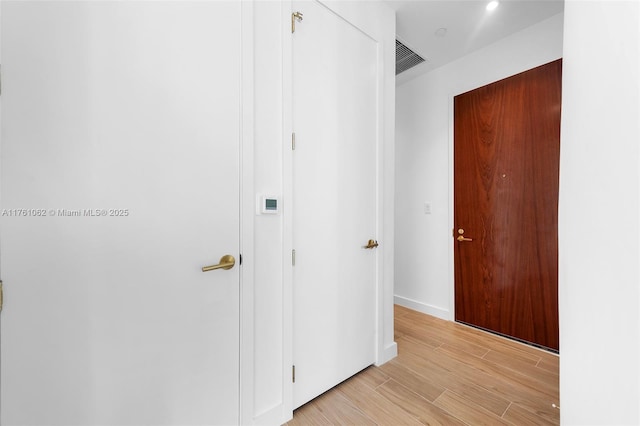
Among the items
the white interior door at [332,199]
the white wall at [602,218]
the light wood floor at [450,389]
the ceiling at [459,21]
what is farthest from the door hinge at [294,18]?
the light wood floor at [450,389]

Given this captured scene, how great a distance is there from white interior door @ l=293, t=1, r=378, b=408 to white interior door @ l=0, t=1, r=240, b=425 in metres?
0.40

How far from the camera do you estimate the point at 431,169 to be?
2986mm

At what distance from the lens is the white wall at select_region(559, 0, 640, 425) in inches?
19.3

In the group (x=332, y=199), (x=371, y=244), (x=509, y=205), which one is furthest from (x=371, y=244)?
(x=509, y=205)

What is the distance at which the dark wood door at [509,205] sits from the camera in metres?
2.16

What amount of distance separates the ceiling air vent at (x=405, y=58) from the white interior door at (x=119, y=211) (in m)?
1.84

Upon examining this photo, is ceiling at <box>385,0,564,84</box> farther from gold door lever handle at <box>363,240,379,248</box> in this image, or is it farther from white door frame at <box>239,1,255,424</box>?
gold door lever handle at <box>363,240,379,248</box>

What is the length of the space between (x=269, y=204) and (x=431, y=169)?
2.22 metres

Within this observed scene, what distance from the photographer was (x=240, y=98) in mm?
1301

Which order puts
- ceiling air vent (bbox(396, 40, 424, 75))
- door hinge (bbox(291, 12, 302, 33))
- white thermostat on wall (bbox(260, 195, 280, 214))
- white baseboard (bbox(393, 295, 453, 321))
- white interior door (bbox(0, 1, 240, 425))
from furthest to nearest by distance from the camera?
white baseboard (bbox(393, 295, 453, 321)) → ceiling air vent (bbox(396, 40, 424, 75)) → door hinge (bbox(291, 12, 302, 33)) → white thermostat on wall (bbox(260, 195, 280, 214)) → white interior door (bbox(0, 1, 240, 425))

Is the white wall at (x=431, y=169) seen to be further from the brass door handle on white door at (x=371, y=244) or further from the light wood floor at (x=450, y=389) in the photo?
the brass door handle on white door at (x=371, y=244)

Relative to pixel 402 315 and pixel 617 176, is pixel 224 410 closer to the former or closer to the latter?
pixel 617 176

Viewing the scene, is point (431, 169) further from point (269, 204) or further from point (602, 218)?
point (602, 218)

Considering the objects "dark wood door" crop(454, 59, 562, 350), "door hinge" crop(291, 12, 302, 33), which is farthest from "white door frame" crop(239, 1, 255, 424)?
"dark wood door" crop(454, 59, 562, 350)
